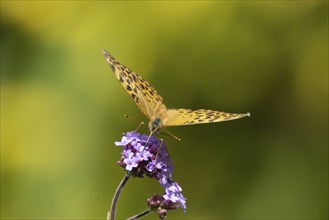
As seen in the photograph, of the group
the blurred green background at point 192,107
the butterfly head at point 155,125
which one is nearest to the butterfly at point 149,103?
the butterfly head at point 155,125

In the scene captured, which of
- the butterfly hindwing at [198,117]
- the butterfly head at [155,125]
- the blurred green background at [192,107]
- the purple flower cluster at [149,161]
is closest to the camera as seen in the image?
the butterfly hindwing at [198,117]

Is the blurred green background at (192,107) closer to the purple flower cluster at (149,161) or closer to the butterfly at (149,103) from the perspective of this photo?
the butterfly at (149,103)

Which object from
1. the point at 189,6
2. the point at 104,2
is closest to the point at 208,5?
the point at 189,6

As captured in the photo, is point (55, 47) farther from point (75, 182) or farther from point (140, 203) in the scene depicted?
point (140, 203)

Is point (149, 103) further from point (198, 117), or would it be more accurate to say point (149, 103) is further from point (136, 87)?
point (198, 117)

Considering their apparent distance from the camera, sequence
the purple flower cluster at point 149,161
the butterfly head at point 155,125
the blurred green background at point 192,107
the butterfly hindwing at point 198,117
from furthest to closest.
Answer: the blurred green background at point 192,107 < the butterfly head at point 155,125 < the purple flower cluster at point 149,161 < the butterfly hindwing at point 198,117

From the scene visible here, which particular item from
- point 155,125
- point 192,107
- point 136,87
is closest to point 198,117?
point 155,125
